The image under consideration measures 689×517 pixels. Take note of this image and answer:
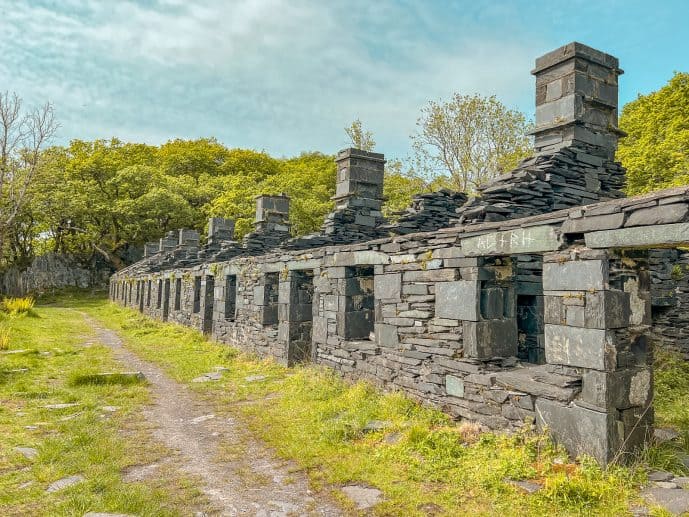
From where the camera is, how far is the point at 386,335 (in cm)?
770

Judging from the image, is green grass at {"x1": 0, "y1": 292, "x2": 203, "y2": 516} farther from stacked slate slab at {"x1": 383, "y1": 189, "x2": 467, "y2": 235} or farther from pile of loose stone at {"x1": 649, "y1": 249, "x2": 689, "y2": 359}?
pile of loose stone at {"x1": 649, "y1": 249, "x2": 689, "y2": 359}

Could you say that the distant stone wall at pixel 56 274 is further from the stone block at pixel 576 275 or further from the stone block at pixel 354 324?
the stone block at pixel 576 275

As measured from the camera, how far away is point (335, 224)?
1263cm

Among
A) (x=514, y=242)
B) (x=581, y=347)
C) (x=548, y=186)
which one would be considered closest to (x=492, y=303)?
(x=514, y=242)

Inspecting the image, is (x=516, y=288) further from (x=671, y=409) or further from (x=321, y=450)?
(x=321, y=450)

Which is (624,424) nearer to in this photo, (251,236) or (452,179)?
(251,236)

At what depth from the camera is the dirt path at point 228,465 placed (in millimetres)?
4332

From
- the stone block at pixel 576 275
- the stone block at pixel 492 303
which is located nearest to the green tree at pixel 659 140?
the stone block at pixel 492 303

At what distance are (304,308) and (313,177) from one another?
86.5 feet

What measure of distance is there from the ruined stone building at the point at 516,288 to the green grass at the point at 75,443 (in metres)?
3.50

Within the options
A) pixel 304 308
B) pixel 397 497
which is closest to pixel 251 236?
pixel 304 308

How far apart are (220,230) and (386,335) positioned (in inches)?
602

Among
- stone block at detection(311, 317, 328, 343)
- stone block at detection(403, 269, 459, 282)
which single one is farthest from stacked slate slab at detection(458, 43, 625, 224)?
stone block at detection(311, 317, 328, 343)

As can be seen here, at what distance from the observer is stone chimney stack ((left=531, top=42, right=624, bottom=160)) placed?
8.92 metres
